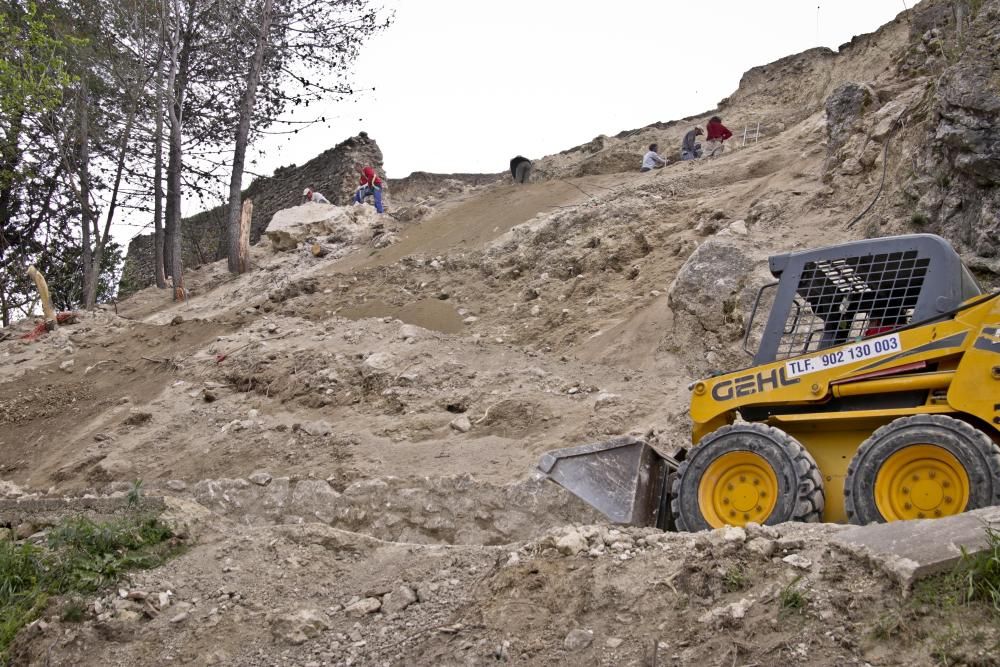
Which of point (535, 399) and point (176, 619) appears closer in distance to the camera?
point (176, 619)

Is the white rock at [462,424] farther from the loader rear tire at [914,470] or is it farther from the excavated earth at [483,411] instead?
the loader rear tire at [914,470]

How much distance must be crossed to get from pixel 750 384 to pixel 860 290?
0.89 meters

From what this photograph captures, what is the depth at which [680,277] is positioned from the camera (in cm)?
993

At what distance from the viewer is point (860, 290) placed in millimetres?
5582

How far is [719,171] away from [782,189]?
2.41 m

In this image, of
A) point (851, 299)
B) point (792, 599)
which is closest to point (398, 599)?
point (792, 599)

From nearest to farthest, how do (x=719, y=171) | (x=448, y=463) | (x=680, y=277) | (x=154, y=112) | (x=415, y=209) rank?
(x=448, y=463)
(x=680, y=277)
(x=719, y=171)
(x=415, y=209)
(x=154, y=112)

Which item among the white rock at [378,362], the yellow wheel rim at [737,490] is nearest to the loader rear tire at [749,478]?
the yellow wheel rim at [737,490]

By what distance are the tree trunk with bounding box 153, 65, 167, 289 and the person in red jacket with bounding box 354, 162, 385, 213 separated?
4344 millimetres

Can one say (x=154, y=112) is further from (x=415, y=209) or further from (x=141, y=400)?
(x=141, y=400)

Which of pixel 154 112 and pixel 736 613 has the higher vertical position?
pixel 154 112

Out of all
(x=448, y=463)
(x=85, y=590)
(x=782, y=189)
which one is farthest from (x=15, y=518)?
(x=782, y=189)

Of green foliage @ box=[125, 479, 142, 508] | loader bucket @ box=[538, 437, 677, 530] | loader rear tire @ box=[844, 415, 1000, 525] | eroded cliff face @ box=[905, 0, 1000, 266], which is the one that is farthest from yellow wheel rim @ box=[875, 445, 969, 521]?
green foliage @ box=[125, 479, 142, 508]

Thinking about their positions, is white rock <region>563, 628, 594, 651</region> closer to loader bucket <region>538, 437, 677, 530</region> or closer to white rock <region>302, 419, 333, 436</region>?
loader bucket <region>538, 437, 677, 530</region>
